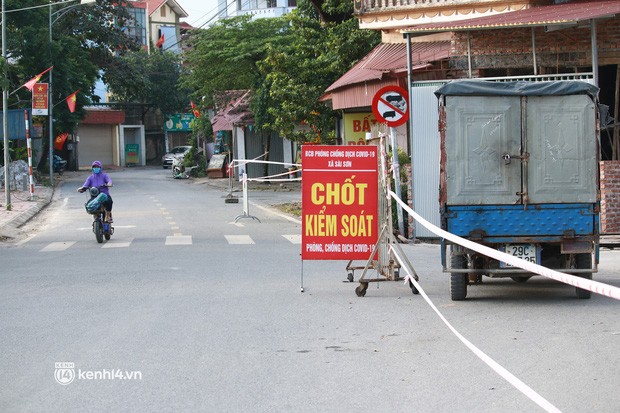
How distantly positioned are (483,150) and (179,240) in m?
8.54

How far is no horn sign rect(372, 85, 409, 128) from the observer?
1454 cm

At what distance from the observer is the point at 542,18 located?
510 inches

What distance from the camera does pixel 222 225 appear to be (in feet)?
60.8

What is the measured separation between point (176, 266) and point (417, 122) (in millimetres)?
6016

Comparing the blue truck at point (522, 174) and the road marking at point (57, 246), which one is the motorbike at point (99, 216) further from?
the blue truck at point (522, 174)

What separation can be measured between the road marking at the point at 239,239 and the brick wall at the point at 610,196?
6798mm

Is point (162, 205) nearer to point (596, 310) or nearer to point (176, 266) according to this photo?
point (176, 266)

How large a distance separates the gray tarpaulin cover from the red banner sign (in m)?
24.6

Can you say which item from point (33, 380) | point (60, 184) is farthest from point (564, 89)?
point (60, 184)

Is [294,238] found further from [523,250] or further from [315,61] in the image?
[315,61]

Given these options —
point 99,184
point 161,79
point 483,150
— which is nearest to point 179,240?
point 99,184

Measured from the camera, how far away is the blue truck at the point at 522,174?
8.18 metres

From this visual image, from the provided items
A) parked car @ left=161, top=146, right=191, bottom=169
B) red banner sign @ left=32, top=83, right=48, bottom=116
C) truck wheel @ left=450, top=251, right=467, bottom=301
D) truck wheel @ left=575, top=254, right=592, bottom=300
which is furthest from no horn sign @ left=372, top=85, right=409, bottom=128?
parked car @ left=161, top=146, right=191, bottom=169

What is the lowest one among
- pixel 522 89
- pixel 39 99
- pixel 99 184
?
pixel 99 184
